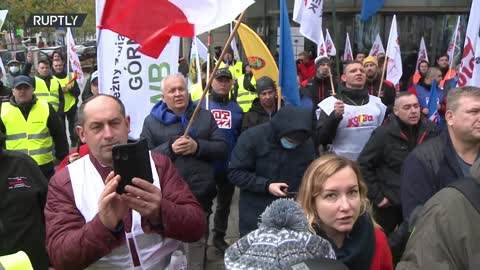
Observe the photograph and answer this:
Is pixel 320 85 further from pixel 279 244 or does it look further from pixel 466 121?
pixel 279 244

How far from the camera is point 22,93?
5.71m

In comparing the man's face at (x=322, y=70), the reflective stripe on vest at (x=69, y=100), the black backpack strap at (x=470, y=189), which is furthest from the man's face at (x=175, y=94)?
the reflective stripe on vest at (x=69, y=100)

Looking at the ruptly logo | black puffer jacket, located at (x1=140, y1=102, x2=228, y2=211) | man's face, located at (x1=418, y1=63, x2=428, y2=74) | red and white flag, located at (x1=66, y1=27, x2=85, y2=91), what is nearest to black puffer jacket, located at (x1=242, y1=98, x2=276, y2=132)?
black puffer jacket, located at (x1=140, y1=102, x2=228, y2=211)

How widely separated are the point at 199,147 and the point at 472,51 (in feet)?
8.68

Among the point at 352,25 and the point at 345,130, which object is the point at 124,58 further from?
the point at 352,25

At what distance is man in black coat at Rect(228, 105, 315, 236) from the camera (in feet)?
12.6

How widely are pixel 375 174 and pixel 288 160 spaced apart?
3.18 feet

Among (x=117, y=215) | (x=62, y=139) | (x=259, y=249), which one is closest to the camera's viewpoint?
(x=259, y=249)

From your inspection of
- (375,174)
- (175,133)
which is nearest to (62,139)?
(175,133)

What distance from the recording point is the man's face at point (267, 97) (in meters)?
5.36

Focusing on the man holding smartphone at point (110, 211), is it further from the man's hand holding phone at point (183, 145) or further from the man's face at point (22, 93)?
the man's face at point (22, 93)

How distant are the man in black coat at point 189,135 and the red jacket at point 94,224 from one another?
1682 mm

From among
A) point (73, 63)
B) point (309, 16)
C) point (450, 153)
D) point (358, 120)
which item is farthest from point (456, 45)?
point (73, 63)

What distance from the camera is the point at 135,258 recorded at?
236 centimetres
